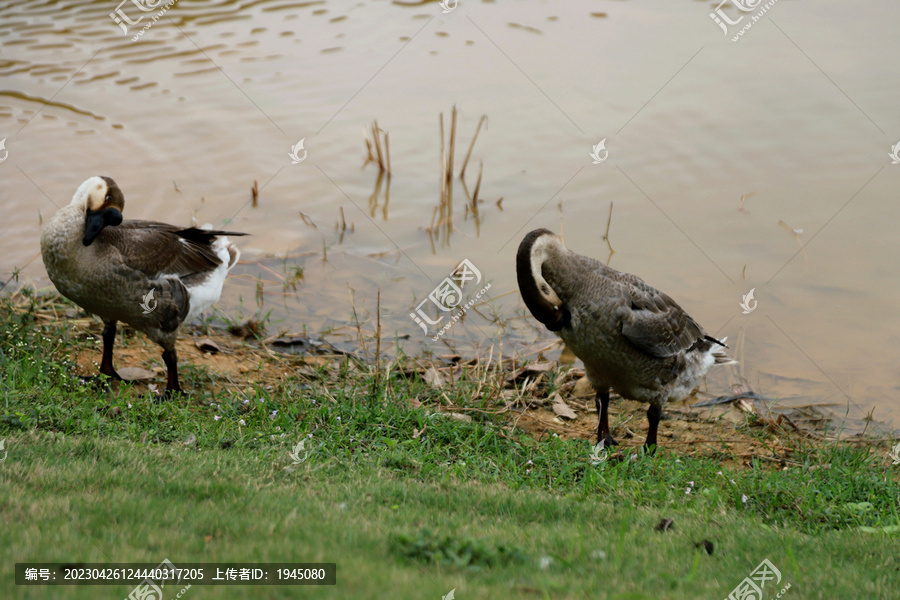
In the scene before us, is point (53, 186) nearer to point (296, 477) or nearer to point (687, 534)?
point (296, 477)

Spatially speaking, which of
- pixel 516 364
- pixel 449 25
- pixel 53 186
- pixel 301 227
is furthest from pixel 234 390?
pixel 449 25

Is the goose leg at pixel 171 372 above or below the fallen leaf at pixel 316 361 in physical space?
above

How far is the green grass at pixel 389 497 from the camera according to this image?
3.42 meters
